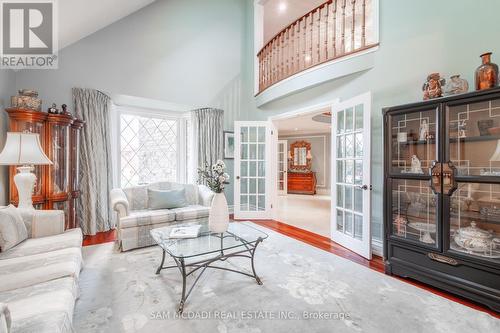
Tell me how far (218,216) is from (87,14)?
3.05 meters

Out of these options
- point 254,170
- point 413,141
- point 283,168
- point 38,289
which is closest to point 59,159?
point 38,289

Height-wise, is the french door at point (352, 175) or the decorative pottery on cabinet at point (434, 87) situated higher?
the decorative pottery on cabinet at point (434, 87)

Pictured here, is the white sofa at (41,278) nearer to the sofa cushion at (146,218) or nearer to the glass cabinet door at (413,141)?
the sofa cushion at (146,218)

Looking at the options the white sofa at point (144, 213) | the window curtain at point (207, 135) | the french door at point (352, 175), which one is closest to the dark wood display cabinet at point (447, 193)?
the french door at point (352, 175)

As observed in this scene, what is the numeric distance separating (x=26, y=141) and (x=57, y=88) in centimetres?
142

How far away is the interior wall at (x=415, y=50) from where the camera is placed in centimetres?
226

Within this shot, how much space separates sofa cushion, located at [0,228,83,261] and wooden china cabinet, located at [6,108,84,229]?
1.02 metres

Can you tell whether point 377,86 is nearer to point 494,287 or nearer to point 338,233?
point 338,233

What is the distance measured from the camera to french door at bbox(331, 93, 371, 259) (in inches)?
113

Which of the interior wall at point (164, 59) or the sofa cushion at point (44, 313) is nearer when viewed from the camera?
the sofa cushion at point (44, 313)

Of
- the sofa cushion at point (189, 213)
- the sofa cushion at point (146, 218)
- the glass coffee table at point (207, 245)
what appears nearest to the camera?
the glass coffee table at point (207, 245)

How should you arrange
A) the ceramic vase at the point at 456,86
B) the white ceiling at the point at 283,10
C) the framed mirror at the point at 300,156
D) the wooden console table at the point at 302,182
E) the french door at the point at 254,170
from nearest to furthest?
the ceramic vase at the point at 456,86, the french door at the point at 254,170, the white ceiling at the point at 283,10, the wooden console table at the point at 302,182, the framed mirror at the point at 300,156

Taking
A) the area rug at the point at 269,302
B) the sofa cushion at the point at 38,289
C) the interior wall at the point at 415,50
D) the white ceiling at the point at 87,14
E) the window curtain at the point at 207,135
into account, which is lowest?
the area rug at the point at 269,302

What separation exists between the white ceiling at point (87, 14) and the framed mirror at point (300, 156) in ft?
22.1
